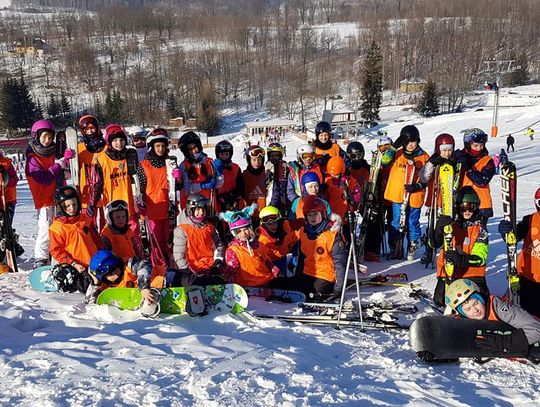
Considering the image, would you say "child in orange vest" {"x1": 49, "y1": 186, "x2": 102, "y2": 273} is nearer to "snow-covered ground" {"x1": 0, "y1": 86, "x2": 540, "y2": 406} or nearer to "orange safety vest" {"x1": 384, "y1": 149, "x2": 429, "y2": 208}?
"snow-covered ground" {"x1": 0, "y1": 86, "x2": 540, "y2": 406}

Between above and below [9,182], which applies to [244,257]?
below

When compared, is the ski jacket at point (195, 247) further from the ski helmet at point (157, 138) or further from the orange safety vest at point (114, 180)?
the ski helmet at point (157, 138)

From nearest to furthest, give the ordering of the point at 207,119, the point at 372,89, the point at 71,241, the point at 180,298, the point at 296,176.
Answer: the point at 180,298 < the point at 71,241 < the point at 296,176 < the point at 372,89 < the point at 207,119

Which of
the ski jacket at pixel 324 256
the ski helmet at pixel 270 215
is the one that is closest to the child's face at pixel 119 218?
the ski helmet at pixel 270 215

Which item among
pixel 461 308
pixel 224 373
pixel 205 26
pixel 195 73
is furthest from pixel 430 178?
pixel 205 26

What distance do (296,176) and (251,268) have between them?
1.84 m

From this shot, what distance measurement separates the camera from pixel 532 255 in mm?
4859

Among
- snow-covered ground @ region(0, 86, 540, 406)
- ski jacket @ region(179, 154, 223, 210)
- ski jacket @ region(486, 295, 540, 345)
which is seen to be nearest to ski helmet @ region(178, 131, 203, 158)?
ski jacket @ region(179, 154, 223, 210)

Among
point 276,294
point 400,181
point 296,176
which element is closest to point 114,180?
point 296,176

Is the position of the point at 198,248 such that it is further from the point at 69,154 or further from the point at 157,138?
the point at 69,154

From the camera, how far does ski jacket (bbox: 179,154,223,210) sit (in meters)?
6.27

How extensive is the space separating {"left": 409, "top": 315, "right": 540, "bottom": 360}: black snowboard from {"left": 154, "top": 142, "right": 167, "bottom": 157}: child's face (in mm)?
3873

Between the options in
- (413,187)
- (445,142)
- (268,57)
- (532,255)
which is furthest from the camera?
(268,57)

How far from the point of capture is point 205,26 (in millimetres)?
118250
